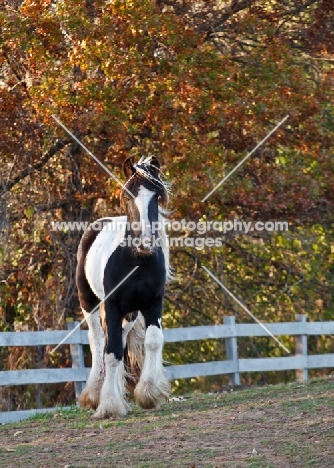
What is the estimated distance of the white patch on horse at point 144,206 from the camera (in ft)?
23.6

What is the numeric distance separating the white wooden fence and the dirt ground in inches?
46.2

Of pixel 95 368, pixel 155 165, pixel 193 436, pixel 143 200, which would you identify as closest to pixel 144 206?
pixel 143 200

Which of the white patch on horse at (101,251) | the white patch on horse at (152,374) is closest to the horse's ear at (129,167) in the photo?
the white patch on horse at (101,251)

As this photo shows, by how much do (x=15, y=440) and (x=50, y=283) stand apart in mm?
6451

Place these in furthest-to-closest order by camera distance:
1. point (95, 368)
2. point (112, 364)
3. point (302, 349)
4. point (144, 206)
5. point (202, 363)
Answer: point (302, 349)
point (202, 363)
point (95, 368)
point (112, 364)
point (144, 206)

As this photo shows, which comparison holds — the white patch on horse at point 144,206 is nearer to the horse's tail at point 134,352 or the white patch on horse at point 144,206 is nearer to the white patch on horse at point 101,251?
the white patch on horse at point 101,251

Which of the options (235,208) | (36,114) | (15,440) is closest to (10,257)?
(36,114)

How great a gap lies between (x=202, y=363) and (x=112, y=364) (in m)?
3.04

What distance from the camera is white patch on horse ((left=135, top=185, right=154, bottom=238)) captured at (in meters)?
7.18

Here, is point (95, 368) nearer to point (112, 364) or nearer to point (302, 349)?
point (112, 364)

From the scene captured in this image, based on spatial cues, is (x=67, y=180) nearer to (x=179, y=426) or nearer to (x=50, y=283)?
(x=50, y=283)

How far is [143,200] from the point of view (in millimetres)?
7238

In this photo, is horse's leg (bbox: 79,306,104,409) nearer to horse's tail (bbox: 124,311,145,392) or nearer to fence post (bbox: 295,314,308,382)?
horse's tail (bbox: 124,311,145,392)

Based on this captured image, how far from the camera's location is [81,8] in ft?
35.1
